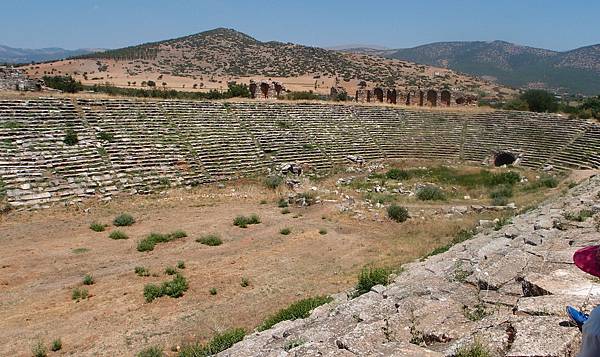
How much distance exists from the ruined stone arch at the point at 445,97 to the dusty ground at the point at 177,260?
2303 cm

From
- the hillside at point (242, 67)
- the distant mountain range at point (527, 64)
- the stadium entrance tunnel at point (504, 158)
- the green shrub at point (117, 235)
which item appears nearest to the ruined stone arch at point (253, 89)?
the stadium entrance tunnel at point (504, 158)

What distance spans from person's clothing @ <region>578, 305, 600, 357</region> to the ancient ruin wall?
21031mm

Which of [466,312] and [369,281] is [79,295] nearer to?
[369,281]

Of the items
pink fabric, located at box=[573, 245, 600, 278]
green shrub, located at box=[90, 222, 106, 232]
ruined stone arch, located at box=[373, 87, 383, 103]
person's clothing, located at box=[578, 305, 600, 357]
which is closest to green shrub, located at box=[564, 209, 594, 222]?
pink fabric, located at box=[573, 245, 600, 278]

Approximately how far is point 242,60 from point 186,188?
215 feet

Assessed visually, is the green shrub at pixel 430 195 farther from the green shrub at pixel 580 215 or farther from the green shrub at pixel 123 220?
the green shrub at pixel 123 220

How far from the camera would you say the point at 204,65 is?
8294 centimetres

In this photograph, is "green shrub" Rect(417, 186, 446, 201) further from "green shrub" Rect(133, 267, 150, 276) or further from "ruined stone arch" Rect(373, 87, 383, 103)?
"ruined stone arch" Rect(373, 87, 383, 103)

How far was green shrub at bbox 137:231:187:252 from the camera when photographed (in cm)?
1553

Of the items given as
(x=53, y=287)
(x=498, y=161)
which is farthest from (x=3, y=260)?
(x=498, y=161)

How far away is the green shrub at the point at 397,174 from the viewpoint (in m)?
27.3

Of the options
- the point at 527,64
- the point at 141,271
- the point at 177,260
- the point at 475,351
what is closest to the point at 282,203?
the point at 177,260

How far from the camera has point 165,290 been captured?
11891 millimetres

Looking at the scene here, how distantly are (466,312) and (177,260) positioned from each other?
33.2ft
